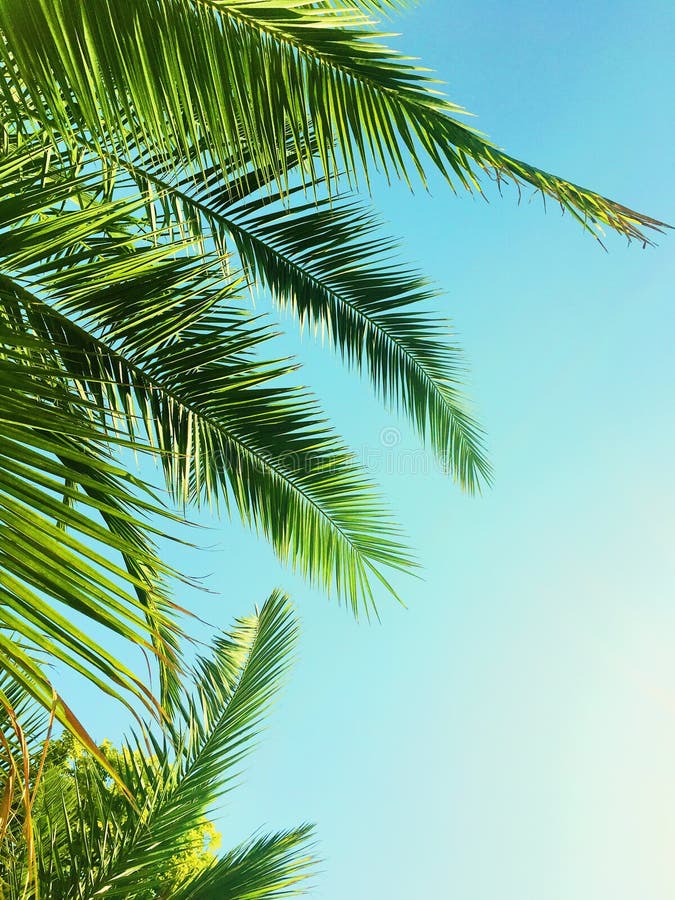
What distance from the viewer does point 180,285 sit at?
68.1 inches

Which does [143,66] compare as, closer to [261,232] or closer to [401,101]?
[401,101]

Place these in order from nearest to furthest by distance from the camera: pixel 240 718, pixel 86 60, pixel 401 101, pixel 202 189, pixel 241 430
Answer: pixel 86 60, pixel 401 101, pixel 241 430, pixel 202 189, pixel 240 718

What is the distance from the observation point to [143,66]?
1226 millimetres

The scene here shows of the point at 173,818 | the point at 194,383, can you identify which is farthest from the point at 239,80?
the point at 173,818

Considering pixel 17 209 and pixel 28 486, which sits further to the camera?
pixel 17 209

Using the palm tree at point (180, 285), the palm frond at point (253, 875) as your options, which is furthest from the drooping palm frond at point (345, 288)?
the palm frond at point (253, 875)

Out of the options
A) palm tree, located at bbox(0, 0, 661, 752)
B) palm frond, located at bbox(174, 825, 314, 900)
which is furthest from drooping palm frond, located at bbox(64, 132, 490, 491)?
palm frond, located at bbox(174, 825, 314, 900)

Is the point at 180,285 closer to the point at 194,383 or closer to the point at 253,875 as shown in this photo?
the point at 194,383

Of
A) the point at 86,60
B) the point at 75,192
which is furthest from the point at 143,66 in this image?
the point at 75,192

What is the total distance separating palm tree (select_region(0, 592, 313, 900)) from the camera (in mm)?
2301

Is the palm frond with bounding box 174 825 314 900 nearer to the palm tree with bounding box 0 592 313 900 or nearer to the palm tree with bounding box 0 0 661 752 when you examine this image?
the palm tree with bounding box 0 592 313 900

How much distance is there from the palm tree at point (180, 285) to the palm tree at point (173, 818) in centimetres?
77

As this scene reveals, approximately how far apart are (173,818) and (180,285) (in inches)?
80.3

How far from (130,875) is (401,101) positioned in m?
2.51
